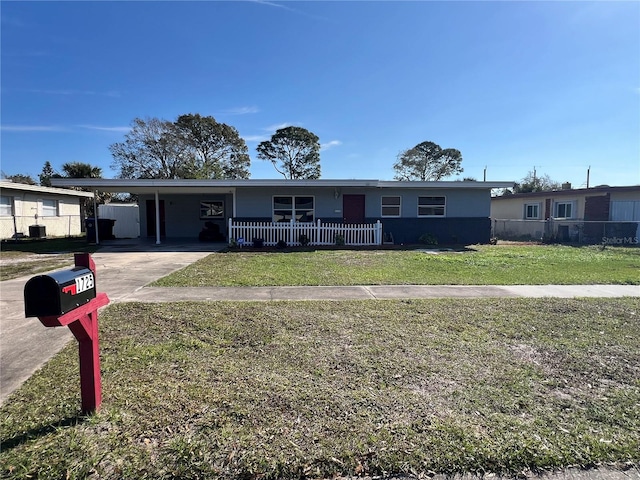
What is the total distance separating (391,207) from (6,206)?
1927cm

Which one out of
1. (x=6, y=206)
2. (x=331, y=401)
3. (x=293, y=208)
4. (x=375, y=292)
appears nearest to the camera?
(x=331, y=401)

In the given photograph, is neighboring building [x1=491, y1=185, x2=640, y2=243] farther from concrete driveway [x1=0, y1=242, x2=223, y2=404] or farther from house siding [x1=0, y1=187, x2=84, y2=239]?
house siding [x1=0, y1=187, x2=84, y2=239]

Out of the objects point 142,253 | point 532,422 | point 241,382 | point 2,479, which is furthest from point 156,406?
point 142,253

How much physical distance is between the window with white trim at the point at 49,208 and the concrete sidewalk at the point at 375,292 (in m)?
19.6

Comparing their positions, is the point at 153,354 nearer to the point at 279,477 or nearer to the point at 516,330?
the point at 279,477

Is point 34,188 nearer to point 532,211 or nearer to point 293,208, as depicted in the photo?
point 293,208

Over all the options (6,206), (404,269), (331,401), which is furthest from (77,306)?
(6,206)

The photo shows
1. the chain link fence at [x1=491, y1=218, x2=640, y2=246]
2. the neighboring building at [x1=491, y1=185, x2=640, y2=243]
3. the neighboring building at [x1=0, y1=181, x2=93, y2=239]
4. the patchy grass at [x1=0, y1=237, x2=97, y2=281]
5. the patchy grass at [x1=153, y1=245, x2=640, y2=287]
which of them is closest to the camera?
the patchy grass at [x1=153, y1=245, x2=640, y2=287]

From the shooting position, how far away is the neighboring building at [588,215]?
18422 mm

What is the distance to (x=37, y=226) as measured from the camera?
19734mm

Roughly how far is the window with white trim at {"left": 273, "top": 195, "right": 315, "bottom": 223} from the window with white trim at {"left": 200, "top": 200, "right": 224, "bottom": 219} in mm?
4845

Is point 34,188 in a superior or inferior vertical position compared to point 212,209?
superior

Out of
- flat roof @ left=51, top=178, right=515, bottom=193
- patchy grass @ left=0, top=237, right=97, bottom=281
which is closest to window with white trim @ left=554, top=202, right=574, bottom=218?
flat roof @ left=51, top=178, right=515, bottom=193

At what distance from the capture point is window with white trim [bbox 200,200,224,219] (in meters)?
20.2
